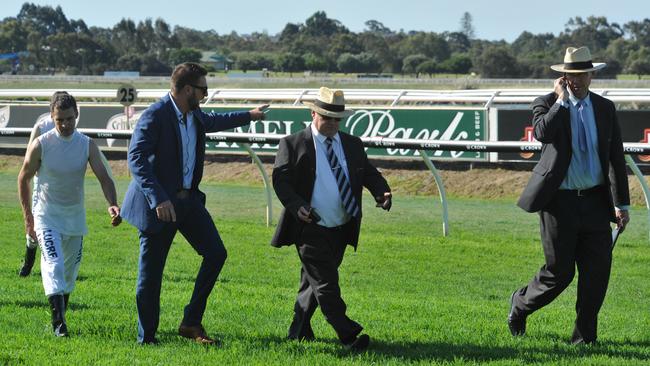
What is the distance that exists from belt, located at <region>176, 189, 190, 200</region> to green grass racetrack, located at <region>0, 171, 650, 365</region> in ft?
2.94

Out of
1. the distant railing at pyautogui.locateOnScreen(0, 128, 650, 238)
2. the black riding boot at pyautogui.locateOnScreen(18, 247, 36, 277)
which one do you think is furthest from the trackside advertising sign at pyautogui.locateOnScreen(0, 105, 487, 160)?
the black riding boot at pyautogui.locateOnScreen(18, 247, 36, 277)

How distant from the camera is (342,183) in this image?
272 inches

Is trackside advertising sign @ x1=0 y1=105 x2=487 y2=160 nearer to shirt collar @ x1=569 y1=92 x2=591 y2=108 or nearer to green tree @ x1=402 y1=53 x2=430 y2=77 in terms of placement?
shirt collar @ x1=569 y1=92 x2=591 y2=108

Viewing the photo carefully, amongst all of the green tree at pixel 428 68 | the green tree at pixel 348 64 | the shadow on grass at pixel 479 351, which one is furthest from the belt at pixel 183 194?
the green tree at pixel 348 64

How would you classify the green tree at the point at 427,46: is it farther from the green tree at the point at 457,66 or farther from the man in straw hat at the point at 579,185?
the man in straw hat at the point at 579,185

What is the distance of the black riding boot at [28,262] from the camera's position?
32.2ft

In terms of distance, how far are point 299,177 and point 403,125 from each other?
1728 centimetres

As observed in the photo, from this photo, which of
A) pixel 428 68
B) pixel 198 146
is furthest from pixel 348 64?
pixel 198 146

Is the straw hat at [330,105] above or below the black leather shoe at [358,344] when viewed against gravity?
above

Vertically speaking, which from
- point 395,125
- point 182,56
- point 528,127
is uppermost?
point 528,127

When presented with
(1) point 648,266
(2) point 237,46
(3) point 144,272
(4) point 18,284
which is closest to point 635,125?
(1) point 648,266

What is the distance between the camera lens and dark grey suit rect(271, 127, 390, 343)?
673 centimetres

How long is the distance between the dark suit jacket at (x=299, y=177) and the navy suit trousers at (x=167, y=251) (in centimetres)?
41

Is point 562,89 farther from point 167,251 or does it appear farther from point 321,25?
point 321,25
